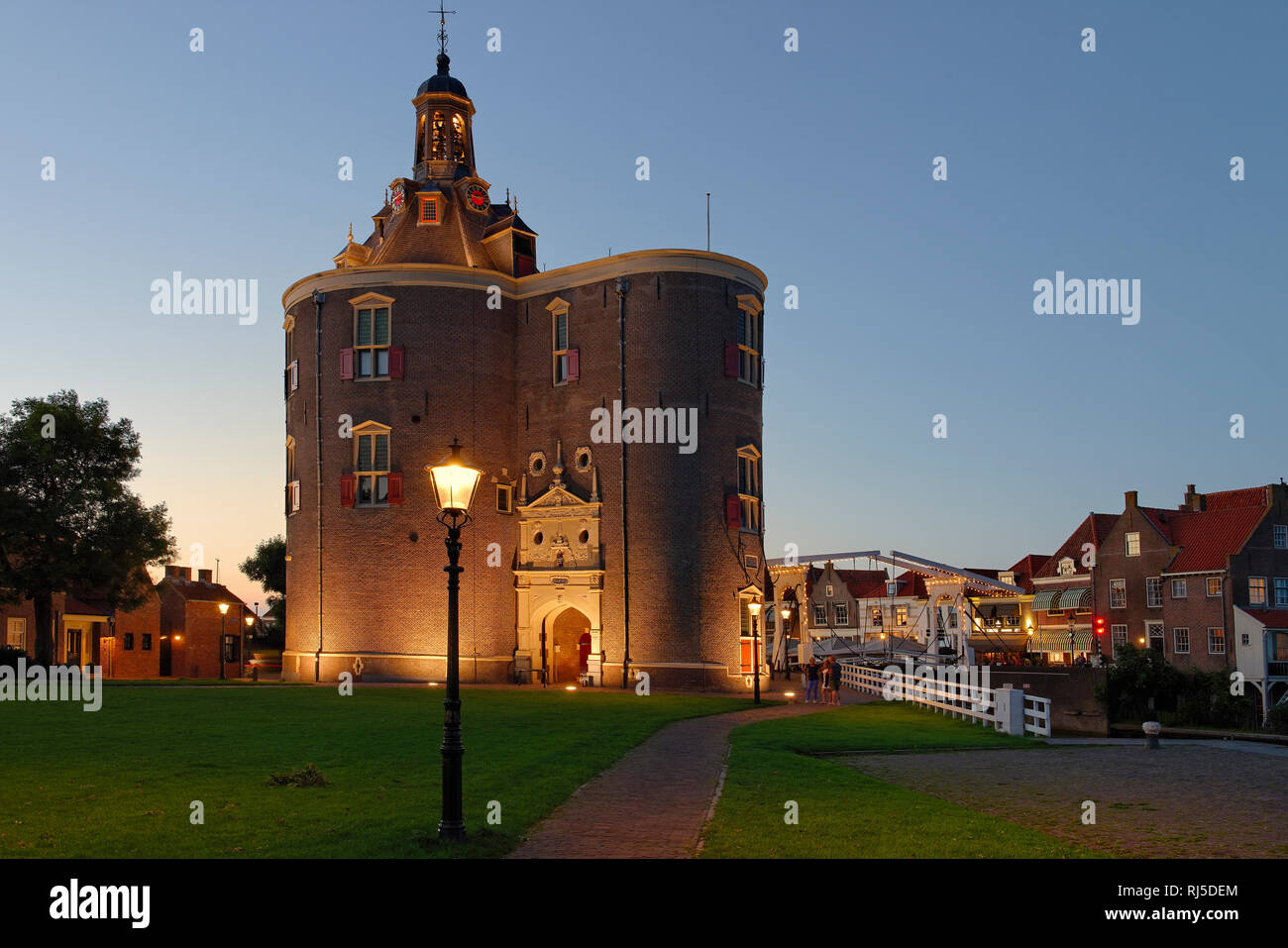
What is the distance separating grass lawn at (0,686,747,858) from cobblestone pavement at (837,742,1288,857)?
235 inches

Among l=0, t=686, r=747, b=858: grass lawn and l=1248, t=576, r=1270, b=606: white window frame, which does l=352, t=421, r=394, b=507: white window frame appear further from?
l=1248, t=576, r=1270, b=606: white window frame

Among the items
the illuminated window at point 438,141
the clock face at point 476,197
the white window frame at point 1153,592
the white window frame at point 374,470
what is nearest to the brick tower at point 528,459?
the white window frame at point 374,470

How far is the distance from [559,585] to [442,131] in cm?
2451

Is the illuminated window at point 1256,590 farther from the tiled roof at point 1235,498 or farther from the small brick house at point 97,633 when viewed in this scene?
the small brick house at point 97,633

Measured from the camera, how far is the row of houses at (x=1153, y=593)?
62.1 m

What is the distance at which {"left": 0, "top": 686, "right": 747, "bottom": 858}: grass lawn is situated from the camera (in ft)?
38.3

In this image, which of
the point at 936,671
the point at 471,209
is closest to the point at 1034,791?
the point at 936,671

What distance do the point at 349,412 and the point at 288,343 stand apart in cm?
705

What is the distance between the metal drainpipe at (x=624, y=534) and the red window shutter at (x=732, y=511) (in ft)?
13.8

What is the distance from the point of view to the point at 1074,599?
255 feet

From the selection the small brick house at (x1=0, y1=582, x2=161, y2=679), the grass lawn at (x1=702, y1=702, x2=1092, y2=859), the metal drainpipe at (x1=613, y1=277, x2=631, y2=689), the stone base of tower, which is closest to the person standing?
the metal drainpipe at (x1=613, y1=277, x2=631, y2=689)
